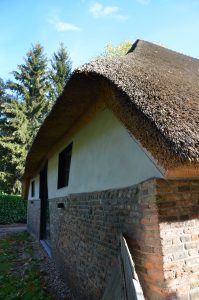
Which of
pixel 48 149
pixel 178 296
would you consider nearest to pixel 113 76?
pixel 178 296

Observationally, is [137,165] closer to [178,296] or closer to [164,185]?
[164,185]

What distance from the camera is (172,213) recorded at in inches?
110

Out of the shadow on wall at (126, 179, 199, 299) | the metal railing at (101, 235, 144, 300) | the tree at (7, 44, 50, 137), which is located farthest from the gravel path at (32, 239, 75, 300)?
the tree at (7, 44, 50, 137)

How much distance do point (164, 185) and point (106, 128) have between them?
5.52ft

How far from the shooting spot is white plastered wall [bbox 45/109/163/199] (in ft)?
10.8

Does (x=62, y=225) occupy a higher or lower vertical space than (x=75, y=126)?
lower

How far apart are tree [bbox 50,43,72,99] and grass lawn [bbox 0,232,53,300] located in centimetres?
2229

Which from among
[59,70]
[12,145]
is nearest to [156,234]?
[12,145]

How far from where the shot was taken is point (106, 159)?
4164mm

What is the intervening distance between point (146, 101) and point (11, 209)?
19.7 m

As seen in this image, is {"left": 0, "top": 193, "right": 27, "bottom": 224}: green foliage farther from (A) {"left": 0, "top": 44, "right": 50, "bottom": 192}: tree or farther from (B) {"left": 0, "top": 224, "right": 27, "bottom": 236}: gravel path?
(A) {"left": 0, "top": 44, "right": 50, "bottom": 192}: tree

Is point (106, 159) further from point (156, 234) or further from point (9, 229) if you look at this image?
point (9, 229)

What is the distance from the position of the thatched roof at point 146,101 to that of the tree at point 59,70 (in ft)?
87.5

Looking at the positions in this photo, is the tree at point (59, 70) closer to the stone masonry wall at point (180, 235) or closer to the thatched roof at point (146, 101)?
the thatched roof at point (146, 101)
